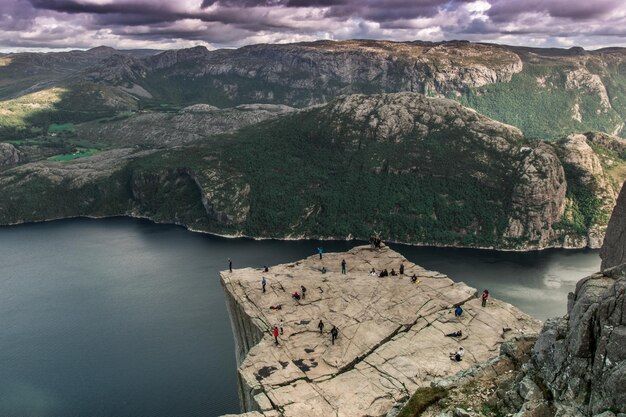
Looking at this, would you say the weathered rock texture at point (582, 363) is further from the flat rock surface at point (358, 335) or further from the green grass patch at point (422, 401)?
the flat rock surface at point (358, 335)

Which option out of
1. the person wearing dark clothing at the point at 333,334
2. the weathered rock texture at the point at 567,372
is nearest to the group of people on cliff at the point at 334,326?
the person wearing dark clothing at the point at 333,334

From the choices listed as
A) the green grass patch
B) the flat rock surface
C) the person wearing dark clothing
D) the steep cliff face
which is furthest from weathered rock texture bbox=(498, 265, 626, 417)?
the person wearing dark clothing

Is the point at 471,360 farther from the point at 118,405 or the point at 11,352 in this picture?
the point at 11,352

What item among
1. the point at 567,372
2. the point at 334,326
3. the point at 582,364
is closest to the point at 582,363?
the point at 582,364

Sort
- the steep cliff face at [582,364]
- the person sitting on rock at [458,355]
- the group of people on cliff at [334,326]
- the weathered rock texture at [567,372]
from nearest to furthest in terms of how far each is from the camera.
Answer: the steep cliff face at [582,364] → the weathered rock texture at [567,372] → the person sitting on rock at [458,355] → the group of people on cliff at [334,326]

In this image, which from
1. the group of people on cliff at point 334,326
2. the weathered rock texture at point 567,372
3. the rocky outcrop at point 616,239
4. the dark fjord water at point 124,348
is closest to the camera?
the weathered rock texture at point 567,372

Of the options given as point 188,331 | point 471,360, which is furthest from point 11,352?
point 471,360
